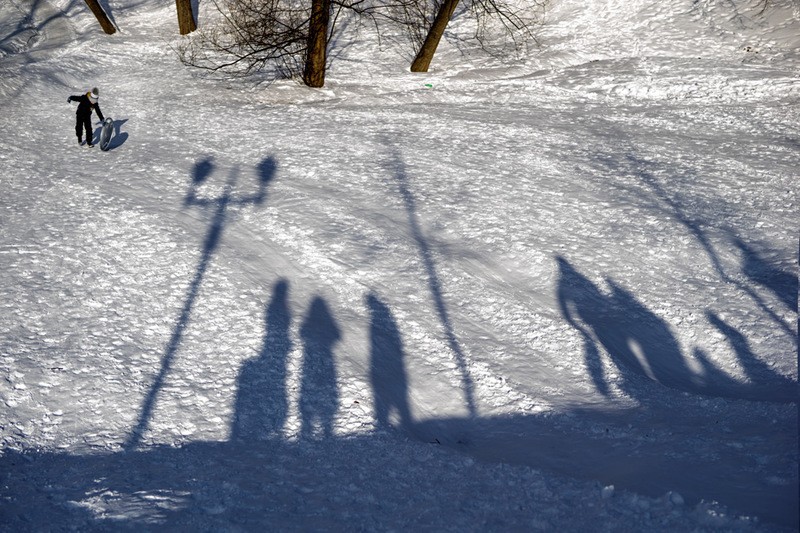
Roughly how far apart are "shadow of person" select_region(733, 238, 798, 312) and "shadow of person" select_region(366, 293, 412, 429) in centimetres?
610

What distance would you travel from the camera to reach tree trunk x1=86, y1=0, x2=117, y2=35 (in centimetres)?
2470

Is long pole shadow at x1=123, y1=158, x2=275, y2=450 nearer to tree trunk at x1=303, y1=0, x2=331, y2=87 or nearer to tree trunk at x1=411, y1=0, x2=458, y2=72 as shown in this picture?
tree trunk at x1=303, y1=0, x2=331, y2=87

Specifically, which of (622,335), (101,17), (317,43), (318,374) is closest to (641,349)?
(622,335)

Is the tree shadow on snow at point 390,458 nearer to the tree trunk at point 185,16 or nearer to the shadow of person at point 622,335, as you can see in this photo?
the shadow of person at point 622,335

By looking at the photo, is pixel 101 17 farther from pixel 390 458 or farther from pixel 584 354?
pixel 390 458

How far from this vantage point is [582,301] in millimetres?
10633

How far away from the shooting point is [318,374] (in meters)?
8.83

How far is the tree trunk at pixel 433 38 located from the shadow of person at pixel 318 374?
1294 cm

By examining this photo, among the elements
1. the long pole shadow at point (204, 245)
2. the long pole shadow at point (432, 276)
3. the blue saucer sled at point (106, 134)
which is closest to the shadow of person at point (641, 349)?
the long pole shadow at point (432, 276)

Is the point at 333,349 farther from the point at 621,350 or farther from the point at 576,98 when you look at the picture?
the point at 576,98

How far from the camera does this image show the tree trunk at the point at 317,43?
61.2 ft

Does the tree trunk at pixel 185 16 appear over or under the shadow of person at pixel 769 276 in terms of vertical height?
over

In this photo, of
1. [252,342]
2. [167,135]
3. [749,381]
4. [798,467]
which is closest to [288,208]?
[252,342]

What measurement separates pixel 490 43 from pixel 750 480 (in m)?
19.3
